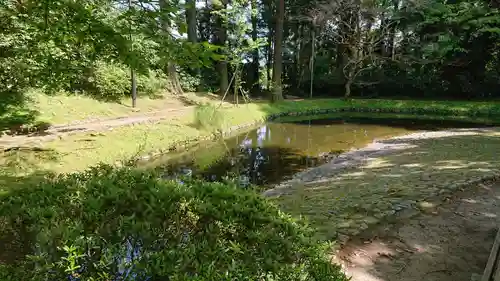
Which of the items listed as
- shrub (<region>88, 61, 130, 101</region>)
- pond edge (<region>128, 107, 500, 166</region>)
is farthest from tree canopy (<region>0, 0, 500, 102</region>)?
pond edge (<region>128, 107, 500, 166</region>)

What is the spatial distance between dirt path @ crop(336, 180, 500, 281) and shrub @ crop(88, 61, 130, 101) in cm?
1461

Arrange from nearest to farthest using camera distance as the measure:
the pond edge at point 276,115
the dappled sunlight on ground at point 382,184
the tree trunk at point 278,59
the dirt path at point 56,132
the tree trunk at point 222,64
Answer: the dappled sunlight on ground at point 382,184 → the dirt path at point 56,132 → the pond edge at point 276,115 → the tree trunk at point 278,59 → the tree trunk at point 222,64

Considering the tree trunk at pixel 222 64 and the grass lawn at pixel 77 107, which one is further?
the tree trunk at pixel 222 64

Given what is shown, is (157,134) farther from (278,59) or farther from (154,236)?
(278,59)

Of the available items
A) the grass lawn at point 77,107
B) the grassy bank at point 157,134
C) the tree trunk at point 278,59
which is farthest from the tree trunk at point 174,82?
the tree trunk at point 278,59

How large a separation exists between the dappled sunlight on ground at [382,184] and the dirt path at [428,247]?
10.7 inches

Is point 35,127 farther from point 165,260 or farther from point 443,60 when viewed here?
point 443,60

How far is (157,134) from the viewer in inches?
476

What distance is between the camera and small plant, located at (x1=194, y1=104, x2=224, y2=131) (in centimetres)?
1431

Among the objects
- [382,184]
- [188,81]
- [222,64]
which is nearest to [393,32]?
[222,64]

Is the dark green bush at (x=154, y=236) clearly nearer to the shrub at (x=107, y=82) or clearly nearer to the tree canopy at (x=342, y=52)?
the tree canopy at (x=342, y=52)

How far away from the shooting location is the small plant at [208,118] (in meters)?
14.3

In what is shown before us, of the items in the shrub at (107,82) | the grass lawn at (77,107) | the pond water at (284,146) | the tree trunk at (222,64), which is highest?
the tree trunk at (222,64)

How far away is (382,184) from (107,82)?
14.2 metres
